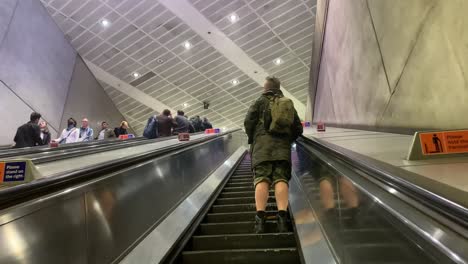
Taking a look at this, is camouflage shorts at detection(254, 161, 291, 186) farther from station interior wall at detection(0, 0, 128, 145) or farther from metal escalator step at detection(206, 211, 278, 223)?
station interior wall at detection(0, 0, 128, 145)

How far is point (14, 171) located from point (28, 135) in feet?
20.2

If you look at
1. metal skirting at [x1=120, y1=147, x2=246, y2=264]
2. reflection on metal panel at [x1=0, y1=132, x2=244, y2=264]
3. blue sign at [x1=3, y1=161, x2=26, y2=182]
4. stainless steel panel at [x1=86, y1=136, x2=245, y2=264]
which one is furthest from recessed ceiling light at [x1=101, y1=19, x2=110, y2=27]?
blue sign at [x1=3, y1=161, x2=26, y2=182]

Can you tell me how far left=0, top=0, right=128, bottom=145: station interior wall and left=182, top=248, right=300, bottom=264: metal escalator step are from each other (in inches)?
352

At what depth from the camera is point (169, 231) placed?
10.2 feet

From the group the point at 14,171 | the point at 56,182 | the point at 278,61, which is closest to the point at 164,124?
the point at 56,182

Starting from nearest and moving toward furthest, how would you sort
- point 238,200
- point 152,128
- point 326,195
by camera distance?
point 326,195 → point 238,200 → point 152,128

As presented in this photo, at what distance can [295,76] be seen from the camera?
768 inches

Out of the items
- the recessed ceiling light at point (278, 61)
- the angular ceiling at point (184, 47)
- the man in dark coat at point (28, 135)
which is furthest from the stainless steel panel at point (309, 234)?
the recessed ceiling light at point (278, 61)

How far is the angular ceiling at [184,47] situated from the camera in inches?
500

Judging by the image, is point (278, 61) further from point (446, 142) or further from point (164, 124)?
point (446, 142)

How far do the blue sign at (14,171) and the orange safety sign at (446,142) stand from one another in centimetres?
178

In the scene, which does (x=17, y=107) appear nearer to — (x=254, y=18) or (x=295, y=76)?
(x=254, y=18)

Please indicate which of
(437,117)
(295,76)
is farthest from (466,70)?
(295,76)

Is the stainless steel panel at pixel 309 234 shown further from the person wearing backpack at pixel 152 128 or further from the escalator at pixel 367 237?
the person wearing backpack at pixel 152 128
